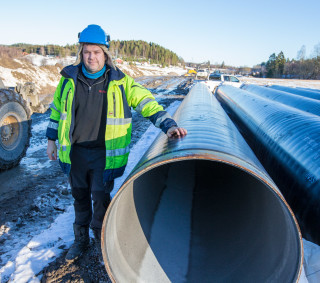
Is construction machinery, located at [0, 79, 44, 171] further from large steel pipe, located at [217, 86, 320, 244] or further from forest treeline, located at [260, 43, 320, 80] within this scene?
forest treeline, located at [260, 43, 320, 80]

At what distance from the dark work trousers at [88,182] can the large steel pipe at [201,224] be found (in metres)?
Result: 0.35

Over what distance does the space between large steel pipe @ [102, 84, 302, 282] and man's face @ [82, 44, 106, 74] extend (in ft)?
3.07

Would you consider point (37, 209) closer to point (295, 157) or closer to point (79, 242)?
point (79, 242)

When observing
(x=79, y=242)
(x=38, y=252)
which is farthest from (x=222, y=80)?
(x=38, y=252)

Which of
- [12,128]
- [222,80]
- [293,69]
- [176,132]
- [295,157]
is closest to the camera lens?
[176,132]

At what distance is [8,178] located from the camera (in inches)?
174

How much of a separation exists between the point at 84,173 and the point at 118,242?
910 mm

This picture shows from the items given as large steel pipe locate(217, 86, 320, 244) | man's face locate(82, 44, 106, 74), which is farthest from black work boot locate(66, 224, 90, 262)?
large steel pipe locate(217, 86, 320, 244)

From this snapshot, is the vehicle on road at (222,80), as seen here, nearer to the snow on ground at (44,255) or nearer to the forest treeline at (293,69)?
the snow on ground at (44,255)

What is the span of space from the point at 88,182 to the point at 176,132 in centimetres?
116

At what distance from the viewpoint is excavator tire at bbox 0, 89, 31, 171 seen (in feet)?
14.2

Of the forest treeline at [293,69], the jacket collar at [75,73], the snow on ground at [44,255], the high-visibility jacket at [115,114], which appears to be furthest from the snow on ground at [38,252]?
the forest treeline at [293,69]

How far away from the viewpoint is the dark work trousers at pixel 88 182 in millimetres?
2602

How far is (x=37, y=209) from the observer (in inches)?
141
